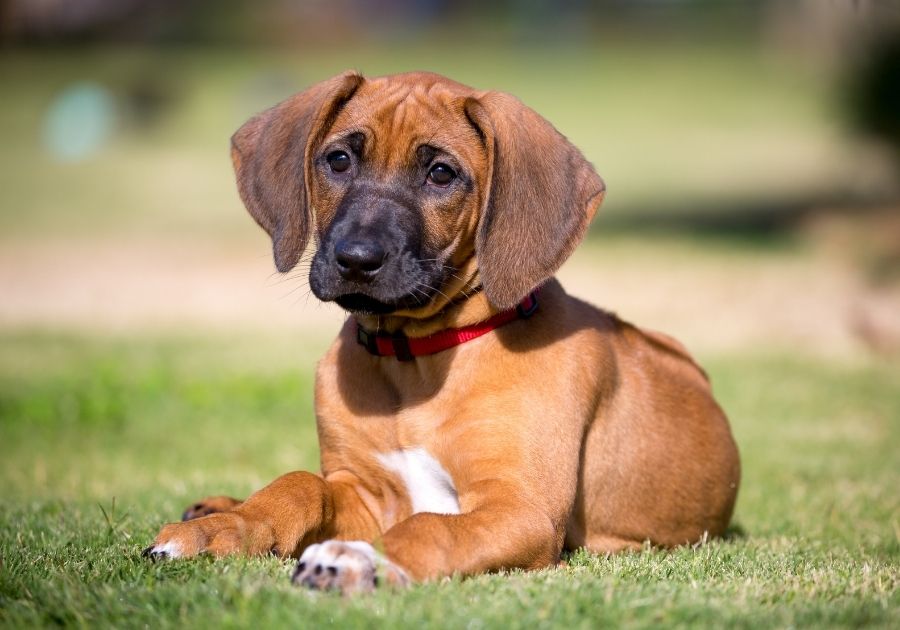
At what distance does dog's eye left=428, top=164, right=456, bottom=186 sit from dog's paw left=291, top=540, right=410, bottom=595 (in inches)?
69.3

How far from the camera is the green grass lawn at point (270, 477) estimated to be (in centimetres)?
407

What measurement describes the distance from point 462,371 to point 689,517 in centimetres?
151

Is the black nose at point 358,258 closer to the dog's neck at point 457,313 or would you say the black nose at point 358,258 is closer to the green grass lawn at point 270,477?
the dog's neck at point 457,313

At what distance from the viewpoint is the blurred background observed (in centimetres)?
1545

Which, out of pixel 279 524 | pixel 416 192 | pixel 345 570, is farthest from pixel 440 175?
pixel 345 570

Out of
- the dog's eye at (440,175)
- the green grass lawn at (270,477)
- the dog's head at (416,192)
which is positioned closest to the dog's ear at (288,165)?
the dog's head at (416,192)

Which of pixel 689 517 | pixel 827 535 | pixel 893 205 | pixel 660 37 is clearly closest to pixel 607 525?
pixel 689 517

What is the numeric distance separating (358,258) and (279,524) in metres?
1.11

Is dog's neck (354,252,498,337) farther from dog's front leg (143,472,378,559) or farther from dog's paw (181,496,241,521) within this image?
dog's paw (181,496,241,521)

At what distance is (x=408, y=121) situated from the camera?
5398 mm

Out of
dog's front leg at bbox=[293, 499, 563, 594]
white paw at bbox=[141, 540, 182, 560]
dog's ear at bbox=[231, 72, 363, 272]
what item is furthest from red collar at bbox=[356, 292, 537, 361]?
white paw at bbox=[141, 540, 182, 560]

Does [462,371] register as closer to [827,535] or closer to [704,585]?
[704,585]

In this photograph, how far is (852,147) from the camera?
19031mm

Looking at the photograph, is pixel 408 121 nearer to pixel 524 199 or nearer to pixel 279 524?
pixel 524 199
